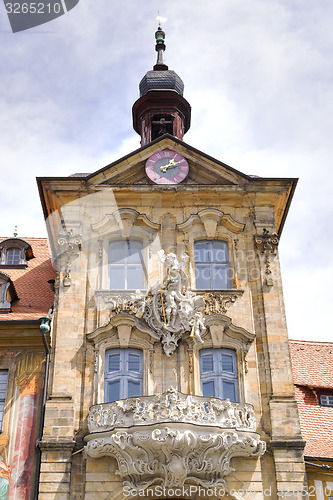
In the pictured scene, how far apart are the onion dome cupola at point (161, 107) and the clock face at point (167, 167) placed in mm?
3949

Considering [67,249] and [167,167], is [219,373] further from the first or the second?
[167,167]

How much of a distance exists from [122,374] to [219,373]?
2.70 m

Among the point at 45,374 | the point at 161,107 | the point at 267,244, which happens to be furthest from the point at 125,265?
the point at 161,107

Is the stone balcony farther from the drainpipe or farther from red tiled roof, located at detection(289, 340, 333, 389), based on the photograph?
red tiled roof, located at detection(289, 340, 333, 389)

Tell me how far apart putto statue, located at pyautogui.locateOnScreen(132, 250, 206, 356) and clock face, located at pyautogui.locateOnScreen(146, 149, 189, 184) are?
3173 millimetres

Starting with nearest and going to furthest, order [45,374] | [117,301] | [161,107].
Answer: [45,374]
[117,301]
[161,107]

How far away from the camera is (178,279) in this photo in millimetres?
20969

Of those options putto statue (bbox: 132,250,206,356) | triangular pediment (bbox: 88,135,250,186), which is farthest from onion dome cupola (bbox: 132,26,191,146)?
putto statue (bbox: 132,250,206,356)

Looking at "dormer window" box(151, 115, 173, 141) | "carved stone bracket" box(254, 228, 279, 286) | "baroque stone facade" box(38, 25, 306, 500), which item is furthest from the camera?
"dormer window" box(151, 115, 173, 141)

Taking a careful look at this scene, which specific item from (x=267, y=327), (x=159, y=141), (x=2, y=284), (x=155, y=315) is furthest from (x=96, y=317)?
(x=159, y=141)

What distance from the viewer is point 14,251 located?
86.2 ft

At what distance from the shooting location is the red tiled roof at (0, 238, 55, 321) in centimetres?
2195

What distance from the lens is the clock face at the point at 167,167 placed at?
2334 cm

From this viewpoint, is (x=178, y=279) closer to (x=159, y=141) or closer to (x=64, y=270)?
(x=64, y=270)
